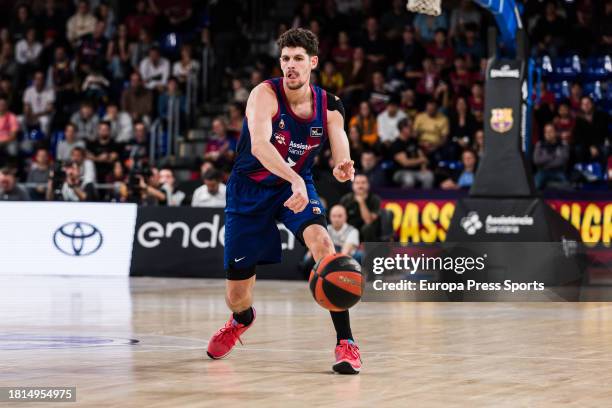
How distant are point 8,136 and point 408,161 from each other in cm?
836

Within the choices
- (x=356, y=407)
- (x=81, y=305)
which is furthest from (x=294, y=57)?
(x=81, y=305)

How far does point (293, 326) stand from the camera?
36.3 ft

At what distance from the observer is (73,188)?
20.3m

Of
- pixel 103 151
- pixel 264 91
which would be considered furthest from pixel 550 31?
pixel 264 91

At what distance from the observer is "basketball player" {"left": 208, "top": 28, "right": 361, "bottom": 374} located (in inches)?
307

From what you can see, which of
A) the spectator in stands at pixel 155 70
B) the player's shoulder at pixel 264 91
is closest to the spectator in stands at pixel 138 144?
the spectator in stands at pixel 155 70

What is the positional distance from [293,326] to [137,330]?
1459mm

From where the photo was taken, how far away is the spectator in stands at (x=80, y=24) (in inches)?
1056

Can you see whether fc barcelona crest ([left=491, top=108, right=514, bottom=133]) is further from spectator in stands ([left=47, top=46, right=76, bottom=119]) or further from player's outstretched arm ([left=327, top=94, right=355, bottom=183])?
spectator in stands ([left=47, top=46, right=76, bottom=119])

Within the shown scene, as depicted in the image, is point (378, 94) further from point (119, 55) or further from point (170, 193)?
point (119, 55)

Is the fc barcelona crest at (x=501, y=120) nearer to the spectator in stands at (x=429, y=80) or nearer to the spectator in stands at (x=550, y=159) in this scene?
the spectator in stands at (x=550, y=159)

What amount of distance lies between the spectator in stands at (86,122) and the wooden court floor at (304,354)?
31.8 feet

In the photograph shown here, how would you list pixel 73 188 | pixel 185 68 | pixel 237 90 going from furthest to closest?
pixel 185 68, pixel 237 90, pixel 73 188

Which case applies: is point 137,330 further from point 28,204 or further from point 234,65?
point 234,65
